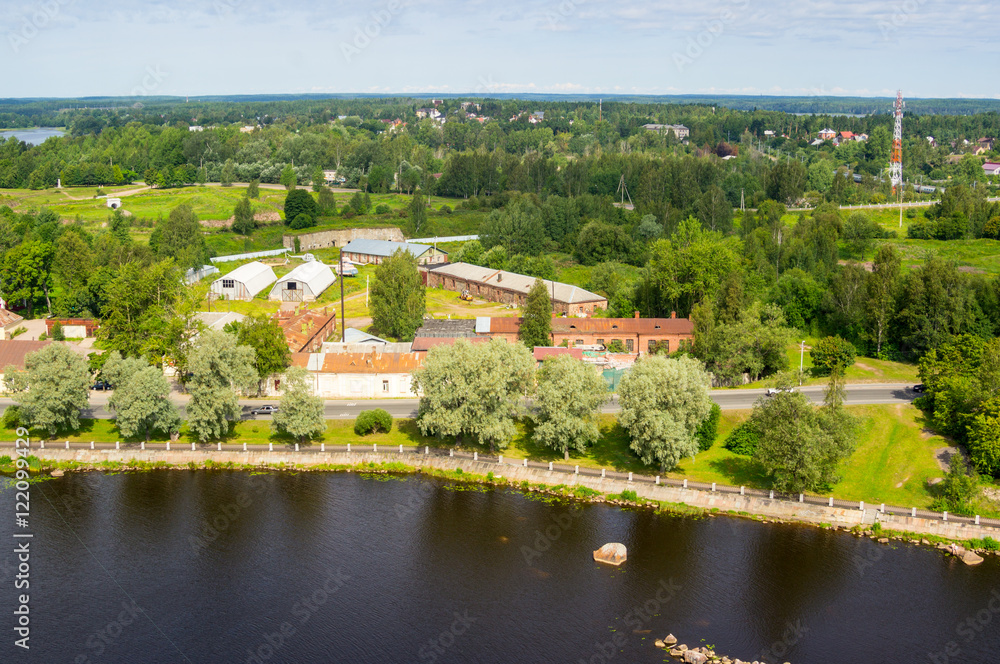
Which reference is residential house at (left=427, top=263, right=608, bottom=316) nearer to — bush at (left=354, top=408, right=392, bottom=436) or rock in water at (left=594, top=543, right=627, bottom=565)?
bush at (left=354, top=408, right=392, bottom=436)

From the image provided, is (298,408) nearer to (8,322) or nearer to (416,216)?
(8,322)

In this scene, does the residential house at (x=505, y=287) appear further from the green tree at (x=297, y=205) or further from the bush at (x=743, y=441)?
the green tree at (x=297, y=205)

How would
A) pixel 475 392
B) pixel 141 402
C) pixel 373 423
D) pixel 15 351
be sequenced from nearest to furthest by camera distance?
pixel 475 392
pixel 141 402
pixel 373 423
pixel 15 351

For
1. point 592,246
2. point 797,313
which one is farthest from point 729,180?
point 797,313

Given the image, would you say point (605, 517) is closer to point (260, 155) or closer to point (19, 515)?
point (19, 515)

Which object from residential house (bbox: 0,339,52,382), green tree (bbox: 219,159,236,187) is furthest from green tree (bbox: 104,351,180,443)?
green tree (bbox: 219,159,236,187)

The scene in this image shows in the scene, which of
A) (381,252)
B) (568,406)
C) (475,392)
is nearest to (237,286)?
(381,252)

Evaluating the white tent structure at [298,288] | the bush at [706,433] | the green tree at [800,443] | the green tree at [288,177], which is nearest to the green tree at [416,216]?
the green tree at [288,177]
